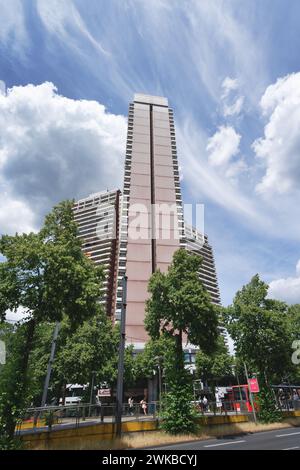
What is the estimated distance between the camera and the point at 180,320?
19062mm

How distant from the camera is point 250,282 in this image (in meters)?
24.3

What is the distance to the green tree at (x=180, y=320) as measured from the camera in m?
16.5

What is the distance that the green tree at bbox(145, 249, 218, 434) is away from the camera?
16.5m

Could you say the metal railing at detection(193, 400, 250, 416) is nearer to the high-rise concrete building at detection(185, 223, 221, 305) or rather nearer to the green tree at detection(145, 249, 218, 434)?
the green tree at detection(145, 249, 218, 434)

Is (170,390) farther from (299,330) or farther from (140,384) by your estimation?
(140,384)

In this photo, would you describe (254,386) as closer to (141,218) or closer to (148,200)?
(141,218)

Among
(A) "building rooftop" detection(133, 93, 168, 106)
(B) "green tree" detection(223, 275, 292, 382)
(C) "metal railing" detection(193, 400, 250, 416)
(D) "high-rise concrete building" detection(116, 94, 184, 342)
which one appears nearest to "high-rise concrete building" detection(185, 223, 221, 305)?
(D) "high-rise concrete building" detection(116, 94, 184, 342)

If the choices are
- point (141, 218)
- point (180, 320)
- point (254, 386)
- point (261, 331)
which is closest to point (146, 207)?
point (141, 218)

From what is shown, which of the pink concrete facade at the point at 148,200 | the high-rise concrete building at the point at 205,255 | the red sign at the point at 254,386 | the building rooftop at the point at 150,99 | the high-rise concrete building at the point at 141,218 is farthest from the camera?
the high-rise concrete building at the point at 205,255

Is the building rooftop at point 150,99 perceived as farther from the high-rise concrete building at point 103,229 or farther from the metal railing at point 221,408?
the metal railing at point 221,408

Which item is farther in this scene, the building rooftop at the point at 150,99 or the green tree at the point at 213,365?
the building rooftop at the point at 150,99

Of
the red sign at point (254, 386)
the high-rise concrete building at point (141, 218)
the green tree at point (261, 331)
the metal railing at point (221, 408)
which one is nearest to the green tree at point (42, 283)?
the metal railing at point (221, 408)

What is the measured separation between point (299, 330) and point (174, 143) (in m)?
64.9
